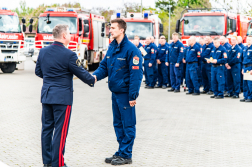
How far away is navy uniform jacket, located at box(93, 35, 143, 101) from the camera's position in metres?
5.02

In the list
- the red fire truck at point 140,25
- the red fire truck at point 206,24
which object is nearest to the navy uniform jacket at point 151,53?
the red fire truck at point 206,24

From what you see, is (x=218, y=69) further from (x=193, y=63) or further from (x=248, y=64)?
(x=248, y=64)

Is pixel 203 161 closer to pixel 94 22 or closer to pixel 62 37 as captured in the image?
pixel 62 37

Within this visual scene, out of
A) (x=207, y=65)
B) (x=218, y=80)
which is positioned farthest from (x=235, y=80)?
(x=207, y=65)

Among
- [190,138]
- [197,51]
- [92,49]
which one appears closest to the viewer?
[190,138]

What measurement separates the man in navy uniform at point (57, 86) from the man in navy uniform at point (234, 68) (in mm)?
8469

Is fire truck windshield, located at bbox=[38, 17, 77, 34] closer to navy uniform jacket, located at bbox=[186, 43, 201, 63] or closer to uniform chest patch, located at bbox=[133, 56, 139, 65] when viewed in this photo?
navy uniform jacket, located at bbox=[186, 43, 201, 63]

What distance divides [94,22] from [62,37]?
19.3 metres

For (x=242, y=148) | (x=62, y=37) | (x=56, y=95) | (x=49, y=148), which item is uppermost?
(x=62, y=37)

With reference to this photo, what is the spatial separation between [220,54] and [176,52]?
2061 millimetres

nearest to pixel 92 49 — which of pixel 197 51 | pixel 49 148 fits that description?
pixel 197 51

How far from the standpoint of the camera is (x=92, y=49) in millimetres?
22719

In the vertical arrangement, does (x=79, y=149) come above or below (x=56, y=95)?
below

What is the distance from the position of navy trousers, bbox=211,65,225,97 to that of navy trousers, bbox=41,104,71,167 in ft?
27.3
